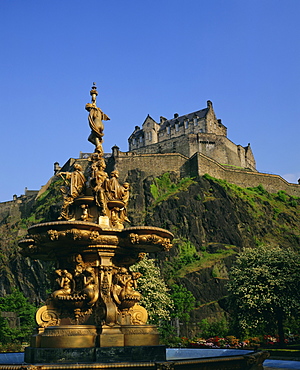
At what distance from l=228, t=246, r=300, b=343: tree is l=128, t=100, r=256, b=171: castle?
52.6m

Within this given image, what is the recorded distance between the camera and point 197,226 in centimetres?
6488

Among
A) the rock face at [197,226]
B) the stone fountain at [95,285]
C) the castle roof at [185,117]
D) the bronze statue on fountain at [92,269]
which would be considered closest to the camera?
the stone fountain at [95,285]

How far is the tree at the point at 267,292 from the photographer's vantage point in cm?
2769

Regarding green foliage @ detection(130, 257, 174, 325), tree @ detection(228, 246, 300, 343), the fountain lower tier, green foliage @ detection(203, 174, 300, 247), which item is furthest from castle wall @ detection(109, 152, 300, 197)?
the fountain lower tier

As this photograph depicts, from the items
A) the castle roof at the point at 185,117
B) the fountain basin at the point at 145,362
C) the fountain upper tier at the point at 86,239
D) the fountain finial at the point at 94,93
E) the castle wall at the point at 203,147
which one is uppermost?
the castle roof at the point at 185,117

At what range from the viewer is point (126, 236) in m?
11.1

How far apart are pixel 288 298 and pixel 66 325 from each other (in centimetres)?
2127

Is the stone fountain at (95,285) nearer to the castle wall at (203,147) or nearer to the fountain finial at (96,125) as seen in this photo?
the fountain finial at (96,125)

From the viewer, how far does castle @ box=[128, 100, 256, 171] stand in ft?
273

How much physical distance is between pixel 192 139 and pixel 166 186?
1474 centimetres

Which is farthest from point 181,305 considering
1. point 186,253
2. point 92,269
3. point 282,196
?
point 282,196

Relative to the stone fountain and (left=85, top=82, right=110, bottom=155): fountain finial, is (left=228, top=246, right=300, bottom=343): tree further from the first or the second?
(left=85, top=82, right=110, bottom=155): fountain finial

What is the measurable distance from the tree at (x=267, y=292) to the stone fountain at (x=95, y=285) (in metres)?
18.3

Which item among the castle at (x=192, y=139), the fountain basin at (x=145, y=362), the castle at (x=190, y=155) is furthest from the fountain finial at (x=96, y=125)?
the castle at (x=192, y=139)
